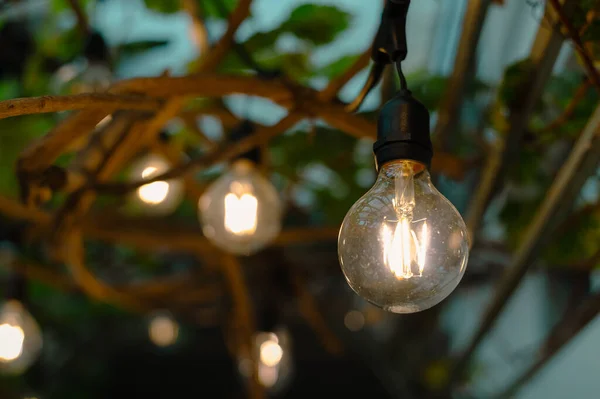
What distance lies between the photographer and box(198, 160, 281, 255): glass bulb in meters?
1.14

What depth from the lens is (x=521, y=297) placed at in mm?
2180

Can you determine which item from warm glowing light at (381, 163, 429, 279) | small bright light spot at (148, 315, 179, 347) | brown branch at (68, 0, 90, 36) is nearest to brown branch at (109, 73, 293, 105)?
warm glowing light at (381, 163, 429, 279)

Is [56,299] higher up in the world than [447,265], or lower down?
higher up

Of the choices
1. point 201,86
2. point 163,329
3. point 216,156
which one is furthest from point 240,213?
point 163,329

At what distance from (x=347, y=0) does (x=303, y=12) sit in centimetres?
110

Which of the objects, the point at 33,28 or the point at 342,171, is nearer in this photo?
the point at 342,171

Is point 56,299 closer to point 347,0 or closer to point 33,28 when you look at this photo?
point 33,28

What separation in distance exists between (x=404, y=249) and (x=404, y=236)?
1 centimetres

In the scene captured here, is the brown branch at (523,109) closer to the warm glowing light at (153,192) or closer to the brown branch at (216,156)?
the brown branch at (216,156)

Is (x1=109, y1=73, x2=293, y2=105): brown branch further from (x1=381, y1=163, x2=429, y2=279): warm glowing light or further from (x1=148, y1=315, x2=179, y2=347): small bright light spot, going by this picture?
(x1=148, y1=315, x2=179, y2=347): small bright light spot

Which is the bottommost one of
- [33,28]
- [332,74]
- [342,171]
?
[342,171]

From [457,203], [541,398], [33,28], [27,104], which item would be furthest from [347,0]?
[27,104]

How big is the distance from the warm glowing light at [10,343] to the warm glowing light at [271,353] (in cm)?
63

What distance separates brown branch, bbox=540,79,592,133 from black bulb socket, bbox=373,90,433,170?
0.36 m
